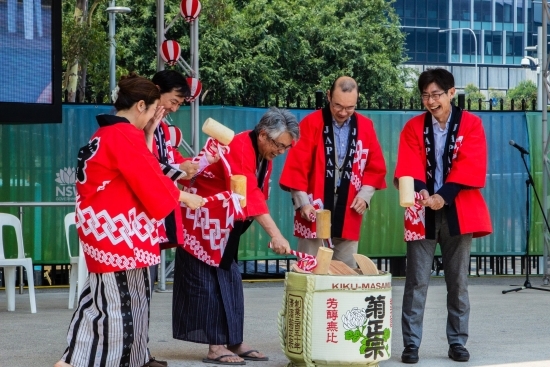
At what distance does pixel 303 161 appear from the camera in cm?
641

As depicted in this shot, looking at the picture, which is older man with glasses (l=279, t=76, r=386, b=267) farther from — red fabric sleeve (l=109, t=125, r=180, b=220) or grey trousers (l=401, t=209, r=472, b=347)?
red fabric sleeve (l=109, t=125, r=180, b=220)

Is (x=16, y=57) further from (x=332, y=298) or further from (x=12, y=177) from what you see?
(x=332, y=298)

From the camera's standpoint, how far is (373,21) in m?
37.1

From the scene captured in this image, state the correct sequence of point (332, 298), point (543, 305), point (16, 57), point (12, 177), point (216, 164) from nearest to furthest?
point (332, 298) < point (216, 164) < point (16, 57) < point (543, 305) < point (12, 177)

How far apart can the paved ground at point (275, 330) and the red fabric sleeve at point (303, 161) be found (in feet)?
3.54

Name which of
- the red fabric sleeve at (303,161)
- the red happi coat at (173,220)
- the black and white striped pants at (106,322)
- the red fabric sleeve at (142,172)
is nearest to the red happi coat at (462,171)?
the red fabric sleeve at (303,161)

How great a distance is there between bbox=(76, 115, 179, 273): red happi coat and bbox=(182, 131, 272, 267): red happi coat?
83cm

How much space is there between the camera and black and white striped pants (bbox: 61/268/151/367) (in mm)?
5000

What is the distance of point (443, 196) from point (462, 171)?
0.62 feet

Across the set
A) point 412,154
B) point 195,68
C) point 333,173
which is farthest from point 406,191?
point 195,68

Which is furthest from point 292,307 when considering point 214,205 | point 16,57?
point 16,57

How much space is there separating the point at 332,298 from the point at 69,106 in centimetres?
550

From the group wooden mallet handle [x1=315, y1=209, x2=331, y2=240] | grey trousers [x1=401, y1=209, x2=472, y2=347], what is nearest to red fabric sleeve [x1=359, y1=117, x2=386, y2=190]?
grey trousers [x1=401, y1=209, x2=472, y2=347]

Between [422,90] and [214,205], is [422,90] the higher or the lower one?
the higher one
